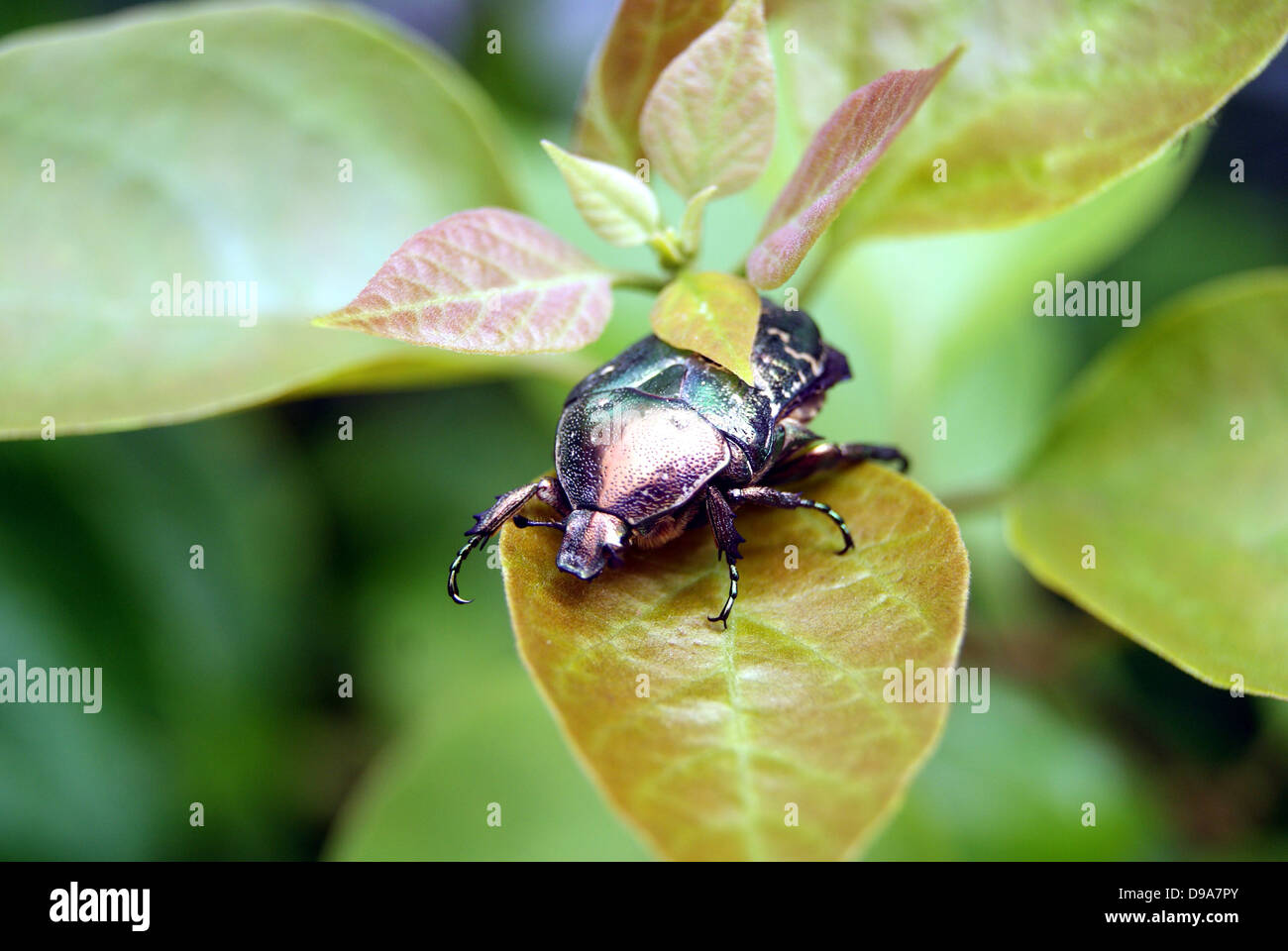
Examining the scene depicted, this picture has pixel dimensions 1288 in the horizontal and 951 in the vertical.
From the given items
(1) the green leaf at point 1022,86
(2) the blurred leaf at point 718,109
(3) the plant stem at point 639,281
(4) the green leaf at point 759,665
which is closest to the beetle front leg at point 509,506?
(4) the green leaf at point 759,665

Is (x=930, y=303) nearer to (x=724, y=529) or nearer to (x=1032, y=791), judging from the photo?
(x=1032, y=791)

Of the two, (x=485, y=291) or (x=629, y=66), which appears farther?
(x=629, y=66)

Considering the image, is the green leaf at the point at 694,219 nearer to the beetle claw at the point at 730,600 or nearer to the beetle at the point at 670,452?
the beetle at the point at 670,452

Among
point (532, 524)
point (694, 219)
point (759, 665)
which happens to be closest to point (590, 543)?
point (532, 524)

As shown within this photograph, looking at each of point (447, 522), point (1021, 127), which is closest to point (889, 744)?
point (1021, 127)

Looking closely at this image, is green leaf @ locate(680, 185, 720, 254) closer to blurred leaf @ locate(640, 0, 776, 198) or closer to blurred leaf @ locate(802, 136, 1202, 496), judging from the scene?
blurred leaf @ locate(640, 0, 776, 198)

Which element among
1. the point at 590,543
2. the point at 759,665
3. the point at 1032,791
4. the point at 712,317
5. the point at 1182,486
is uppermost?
the point at 712,317

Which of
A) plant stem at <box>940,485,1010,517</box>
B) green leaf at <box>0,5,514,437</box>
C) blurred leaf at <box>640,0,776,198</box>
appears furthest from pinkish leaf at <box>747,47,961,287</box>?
plant stem at <box>940,485,1010,517</box>

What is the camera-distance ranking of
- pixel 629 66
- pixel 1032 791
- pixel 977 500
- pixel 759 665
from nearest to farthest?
1. pixel 759 665
2. pixel 629 66
3. pixel 977 500
4. pixel 1032 791
